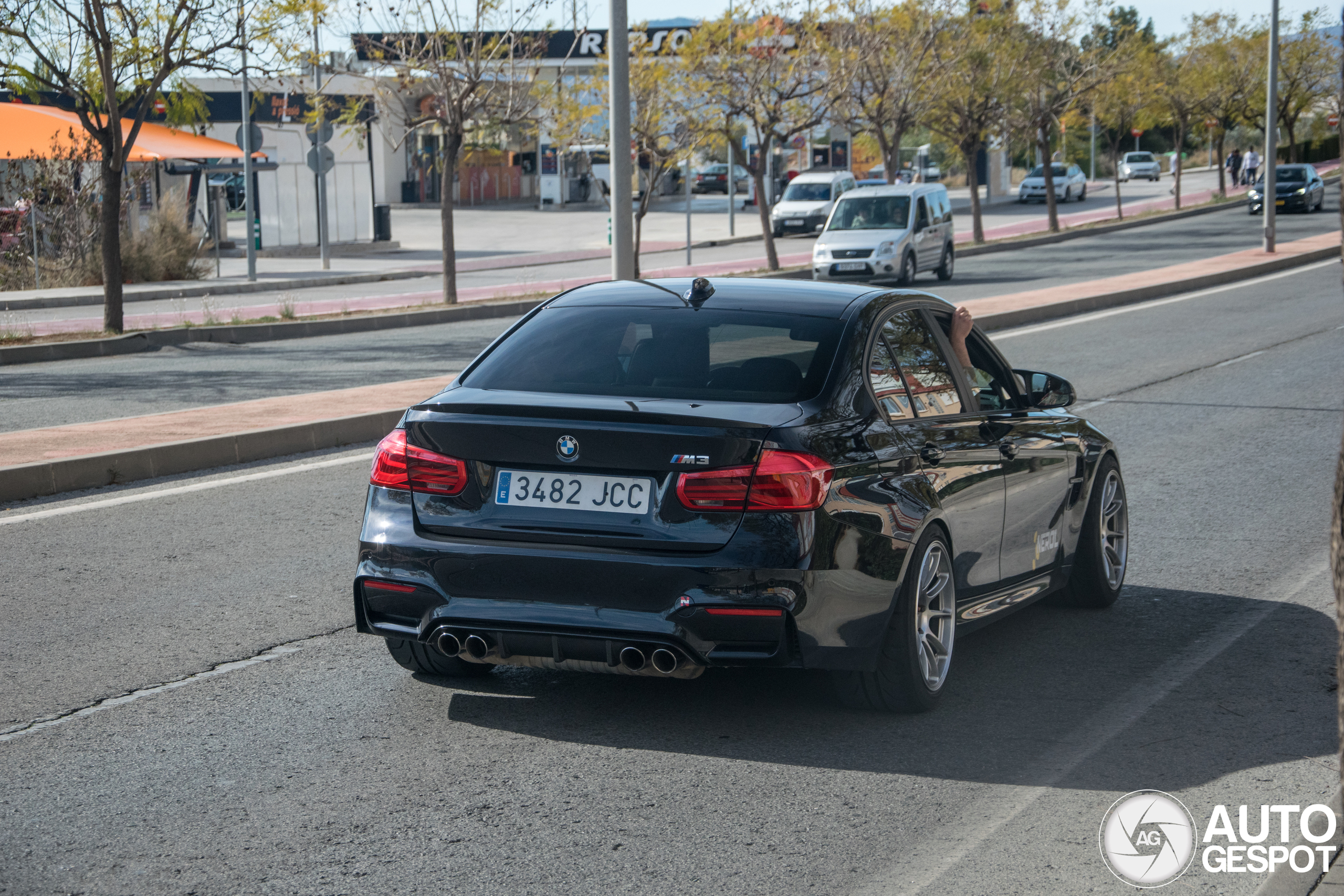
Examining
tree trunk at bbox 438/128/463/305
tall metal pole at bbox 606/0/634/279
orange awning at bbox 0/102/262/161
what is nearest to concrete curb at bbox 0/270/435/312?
orange awning at bbox 0/102/262/161

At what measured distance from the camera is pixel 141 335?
784 inches

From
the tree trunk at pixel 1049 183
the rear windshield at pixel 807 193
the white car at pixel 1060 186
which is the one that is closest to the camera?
the tree trunk at pixel 1049 183

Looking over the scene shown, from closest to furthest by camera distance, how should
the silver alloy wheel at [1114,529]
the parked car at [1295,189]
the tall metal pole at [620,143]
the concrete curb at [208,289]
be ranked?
the silver alloy wheel at [1114,529] → the tall metal pole at [620,143] → the concrete curb at [208,289] → the parked car at [1295,189]

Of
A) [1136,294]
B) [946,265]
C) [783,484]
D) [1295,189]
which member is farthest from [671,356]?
[1295,189]

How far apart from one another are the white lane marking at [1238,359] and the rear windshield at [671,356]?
12660 millimetres

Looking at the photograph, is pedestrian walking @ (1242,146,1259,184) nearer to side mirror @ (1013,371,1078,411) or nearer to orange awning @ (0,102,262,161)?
orange awning @ (0,102,262,161)

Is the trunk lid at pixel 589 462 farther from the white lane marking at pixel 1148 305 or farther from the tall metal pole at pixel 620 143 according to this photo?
the white lane marking at pixel 1148 305

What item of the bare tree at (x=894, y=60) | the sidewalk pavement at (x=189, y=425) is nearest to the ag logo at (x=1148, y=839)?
Result: the sidewalk pavement at (x=189, y=425)

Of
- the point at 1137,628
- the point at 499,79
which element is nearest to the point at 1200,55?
the point at 499,79

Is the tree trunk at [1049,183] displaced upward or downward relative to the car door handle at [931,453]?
upward

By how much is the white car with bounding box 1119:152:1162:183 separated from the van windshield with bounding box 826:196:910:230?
60.0 meters

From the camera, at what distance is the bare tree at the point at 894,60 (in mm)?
40844

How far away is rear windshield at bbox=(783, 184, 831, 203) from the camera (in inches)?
2048

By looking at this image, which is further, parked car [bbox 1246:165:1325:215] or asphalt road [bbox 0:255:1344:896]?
parked car [bbox 1246:165:1325:215]
